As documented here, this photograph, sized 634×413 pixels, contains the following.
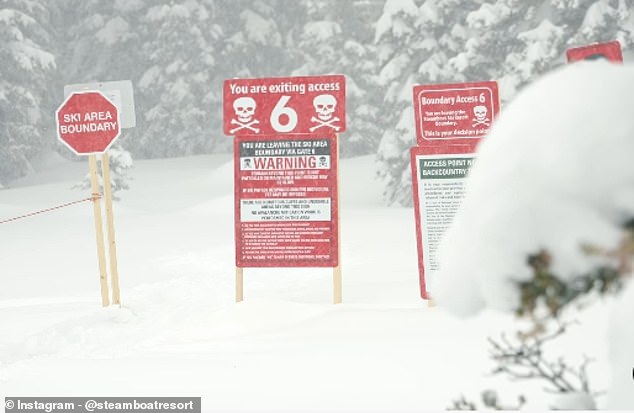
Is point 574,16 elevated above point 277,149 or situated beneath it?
elevated above

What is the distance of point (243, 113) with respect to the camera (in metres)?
7.45

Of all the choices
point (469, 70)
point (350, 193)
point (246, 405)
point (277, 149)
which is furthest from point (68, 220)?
point (246, 405)

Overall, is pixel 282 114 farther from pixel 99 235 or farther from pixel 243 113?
pixel 99 235

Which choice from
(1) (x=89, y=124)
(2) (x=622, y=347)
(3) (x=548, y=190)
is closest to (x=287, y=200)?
(1) (x=89, y=124)

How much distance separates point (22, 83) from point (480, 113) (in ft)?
67.3

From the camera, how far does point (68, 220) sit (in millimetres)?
17031

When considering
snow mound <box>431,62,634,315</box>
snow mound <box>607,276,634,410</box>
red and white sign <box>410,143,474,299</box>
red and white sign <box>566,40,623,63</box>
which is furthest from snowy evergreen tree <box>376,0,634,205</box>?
snow mound <box>431,62,634,315</box>

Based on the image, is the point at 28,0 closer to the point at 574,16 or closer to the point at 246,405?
the point at 574,16

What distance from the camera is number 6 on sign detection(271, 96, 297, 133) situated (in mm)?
7383

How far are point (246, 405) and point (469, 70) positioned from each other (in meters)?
13.6

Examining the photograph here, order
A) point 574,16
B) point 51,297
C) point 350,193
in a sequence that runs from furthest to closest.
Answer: point 350,193, point 574,16, point 51,297

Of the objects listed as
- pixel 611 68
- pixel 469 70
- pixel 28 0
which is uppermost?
pixel 28 0
